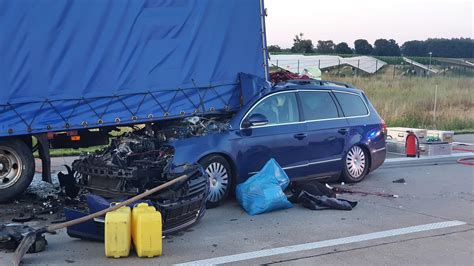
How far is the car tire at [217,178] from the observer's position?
8180 mm

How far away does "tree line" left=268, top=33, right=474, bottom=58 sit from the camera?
67.8m

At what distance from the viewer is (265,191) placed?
7906 mm

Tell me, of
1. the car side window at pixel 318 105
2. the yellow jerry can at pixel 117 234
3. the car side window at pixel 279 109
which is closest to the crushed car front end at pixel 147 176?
the yellow jerry can at pixel 117 234

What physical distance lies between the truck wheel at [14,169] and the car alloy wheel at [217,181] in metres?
2.58

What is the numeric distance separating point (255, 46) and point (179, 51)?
4.62 ft

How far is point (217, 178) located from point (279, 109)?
158cm

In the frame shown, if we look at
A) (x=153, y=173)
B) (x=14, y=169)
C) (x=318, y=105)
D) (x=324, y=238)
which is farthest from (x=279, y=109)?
(x=14, y=169)

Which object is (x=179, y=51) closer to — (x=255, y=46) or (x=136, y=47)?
(x=136, y=47)

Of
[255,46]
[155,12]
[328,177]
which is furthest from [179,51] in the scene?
[328,177]

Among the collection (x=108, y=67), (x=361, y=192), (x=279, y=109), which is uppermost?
(x=108, y=67)

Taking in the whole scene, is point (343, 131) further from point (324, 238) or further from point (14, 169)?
point (14, 169)

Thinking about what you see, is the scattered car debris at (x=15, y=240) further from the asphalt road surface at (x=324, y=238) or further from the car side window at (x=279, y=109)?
the car side window at (x=279, y=109)

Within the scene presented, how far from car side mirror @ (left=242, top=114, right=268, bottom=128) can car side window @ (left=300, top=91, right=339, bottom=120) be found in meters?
0.91

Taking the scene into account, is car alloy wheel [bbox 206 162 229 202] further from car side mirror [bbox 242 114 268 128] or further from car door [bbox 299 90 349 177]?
car door [bbox 299 90 349 177]
